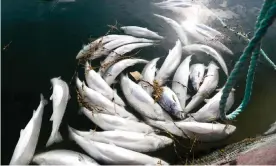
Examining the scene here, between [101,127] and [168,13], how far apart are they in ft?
8.72

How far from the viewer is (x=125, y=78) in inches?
174

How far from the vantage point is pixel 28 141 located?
363cm

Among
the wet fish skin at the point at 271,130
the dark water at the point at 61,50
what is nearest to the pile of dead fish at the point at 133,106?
the dark water at the point at 61,50

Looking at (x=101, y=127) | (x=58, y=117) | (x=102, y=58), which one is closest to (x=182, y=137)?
(x=101, y=127)

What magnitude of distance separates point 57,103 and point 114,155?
1.02m

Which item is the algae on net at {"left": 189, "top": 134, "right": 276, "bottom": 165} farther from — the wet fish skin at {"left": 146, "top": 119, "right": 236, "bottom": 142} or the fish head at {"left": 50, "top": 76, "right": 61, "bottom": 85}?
the fish head at {"left": 50, "top": 76, "right": 61, "bottom": 85}

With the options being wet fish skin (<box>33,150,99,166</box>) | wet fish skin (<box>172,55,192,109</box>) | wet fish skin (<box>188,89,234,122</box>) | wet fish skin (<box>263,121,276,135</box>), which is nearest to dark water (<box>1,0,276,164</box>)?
wet fish skin (<box>263,121,276,135</box>)

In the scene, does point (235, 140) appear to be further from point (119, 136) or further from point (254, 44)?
point (254, 44)

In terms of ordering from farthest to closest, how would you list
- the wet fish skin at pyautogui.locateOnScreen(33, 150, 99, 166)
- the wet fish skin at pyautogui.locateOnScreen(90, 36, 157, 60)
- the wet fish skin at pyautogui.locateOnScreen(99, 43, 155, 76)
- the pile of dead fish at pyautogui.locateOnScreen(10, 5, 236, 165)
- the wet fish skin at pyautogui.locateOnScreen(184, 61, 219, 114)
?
the wet fish skin at pyautogui.locateOnScreen(90, 36, 157, 60)
the wet fish skin at pyautogui.locateOnScreen(99, 43, 155, 76)
the wet fish skin at pyautogui.locateOnScreen(184, 61, 219, 114)
the pile of dead fish at pyautogui.locateOnScreen(10, 5, 236, 165)
the wet fish skin at pyautogui.locateOnScreen(33, 150, 99, 166)

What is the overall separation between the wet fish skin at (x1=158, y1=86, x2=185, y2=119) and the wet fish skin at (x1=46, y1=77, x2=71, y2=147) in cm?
112

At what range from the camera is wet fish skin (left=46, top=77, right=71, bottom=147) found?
148 inches

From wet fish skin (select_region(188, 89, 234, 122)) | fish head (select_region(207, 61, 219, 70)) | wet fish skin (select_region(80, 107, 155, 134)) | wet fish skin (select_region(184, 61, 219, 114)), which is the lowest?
wet fish skin (select_region(80, 107, 155, 134))

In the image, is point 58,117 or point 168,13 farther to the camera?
point 168,13

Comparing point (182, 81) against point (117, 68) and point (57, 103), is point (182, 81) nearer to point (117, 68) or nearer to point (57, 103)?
point (117, 68)
